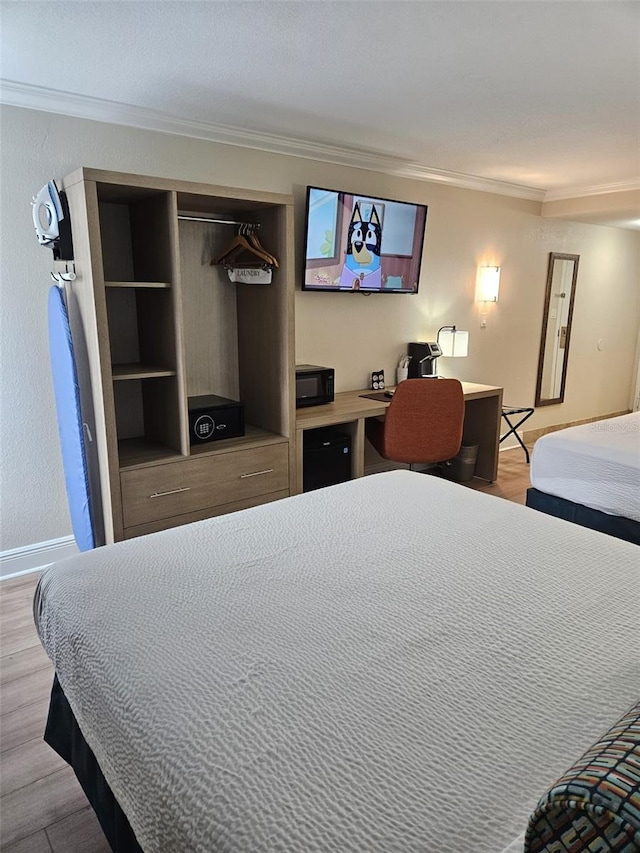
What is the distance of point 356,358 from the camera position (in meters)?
4.07

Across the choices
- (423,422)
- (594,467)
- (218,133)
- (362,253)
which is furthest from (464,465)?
(218,133)

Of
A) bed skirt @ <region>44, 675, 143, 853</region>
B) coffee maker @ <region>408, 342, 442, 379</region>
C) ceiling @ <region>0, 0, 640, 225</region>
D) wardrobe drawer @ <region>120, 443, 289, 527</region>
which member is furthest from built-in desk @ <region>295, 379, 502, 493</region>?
bed skirt @ <region>44, 675, 143, 853</region>

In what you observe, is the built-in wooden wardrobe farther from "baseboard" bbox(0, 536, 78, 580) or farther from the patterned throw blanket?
the patterned throw blanket

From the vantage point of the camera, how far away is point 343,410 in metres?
3.45

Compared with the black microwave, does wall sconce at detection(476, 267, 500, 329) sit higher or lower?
higher

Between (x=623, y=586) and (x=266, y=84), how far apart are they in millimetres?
2387

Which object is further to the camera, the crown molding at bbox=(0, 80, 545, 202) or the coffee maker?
the coffee maker

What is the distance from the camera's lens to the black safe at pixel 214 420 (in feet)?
9.43

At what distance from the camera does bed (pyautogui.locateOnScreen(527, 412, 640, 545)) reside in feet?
8.71

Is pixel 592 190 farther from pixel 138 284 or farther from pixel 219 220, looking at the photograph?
pixel 138 284

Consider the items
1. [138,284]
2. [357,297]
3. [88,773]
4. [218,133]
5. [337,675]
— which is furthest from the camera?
[357,297]

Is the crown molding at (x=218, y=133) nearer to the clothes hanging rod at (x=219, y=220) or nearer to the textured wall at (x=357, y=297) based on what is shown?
the textured wall at (x=357, y=297)

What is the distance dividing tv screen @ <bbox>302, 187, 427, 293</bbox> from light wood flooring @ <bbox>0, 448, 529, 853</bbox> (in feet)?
8.20

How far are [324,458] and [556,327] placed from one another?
338 centimetres
